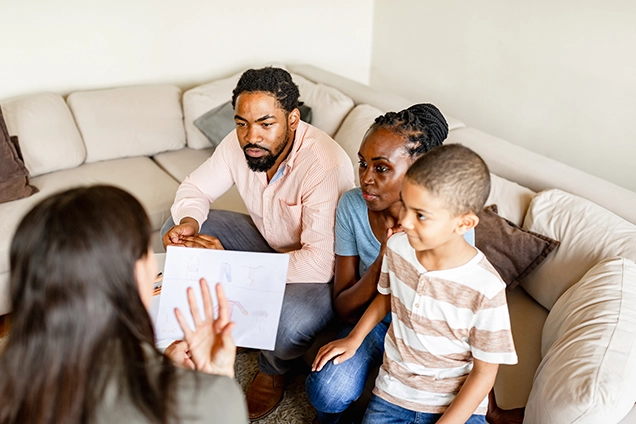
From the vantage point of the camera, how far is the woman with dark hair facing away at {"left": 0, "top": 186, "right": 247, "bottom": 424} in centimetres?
73

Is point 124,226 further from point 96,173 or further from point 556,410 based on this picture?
point 96,173

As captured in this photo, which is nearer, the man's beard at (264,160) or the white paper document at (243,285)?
the white paper document at (243,285)

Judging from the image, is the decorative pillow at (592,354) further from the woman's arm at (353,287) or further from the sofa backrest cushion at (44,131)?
the sofa backrest cushion at (44,131)

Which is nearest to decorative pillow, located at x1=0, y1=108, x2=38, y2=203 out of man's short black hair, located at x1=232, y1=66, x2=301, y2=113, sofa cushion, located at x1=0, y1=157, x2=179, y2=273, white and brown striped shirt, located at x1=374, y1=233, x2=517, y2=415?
sofa cushion, located at x1=0, y1=157, x2=179, y2=273

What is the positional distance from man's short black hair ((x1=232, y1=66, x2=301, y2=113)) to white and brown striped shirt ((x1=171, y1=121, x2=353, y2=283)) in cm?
11

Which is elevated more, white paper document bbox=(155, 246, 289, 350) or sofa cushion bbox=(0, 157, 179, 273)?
white paper document bbox=(155, 246, 289, 350)

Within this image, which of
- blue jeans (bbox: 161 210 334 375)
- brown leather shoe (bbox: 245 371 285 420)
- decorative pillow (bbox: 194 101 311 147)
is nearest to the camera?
blue jeans (bbox: 161 210 334 375)

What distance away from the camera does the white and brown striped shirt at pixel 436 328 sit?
1100 millimetres

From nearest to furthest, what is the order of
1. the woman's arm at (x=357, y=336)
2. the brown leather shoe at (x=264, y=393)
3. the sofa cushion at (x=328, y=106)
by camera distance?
the woman's arm at (x=357, y=336) → the brown leather shoe at (x=264, y=393) → the sofa cushion at (x=328, y=106)

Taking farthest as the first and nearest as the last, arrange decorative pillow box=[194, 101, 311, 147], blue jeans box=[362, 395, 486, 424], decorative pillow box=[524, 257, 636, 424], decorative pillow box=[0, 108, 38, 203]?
decorative pillow box=[194, 101, 311, 147] < decorative pillow box=[0, 108, 38, 203] < blue jeans box=[362, 395, 486, 424] < decorative pillow box=[524, 257, 636, 424]

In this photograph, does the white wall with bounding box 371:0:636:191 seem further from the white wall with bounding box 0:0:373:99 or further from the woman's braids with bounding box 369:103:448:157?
the woman's braids with bounding box 369:103:448:157

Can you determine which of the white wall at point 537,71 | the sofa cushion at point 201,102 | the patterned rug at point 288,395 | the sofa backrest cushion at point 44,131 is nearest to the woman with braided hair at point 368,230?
the patterned rug at point 288,395

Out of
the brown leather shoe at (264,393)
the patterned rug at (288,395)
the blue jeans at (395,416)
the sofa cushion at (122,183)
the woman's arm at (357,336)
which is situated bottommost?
the patterned rug at (288,395)

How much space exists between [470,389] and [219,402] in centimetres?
57
